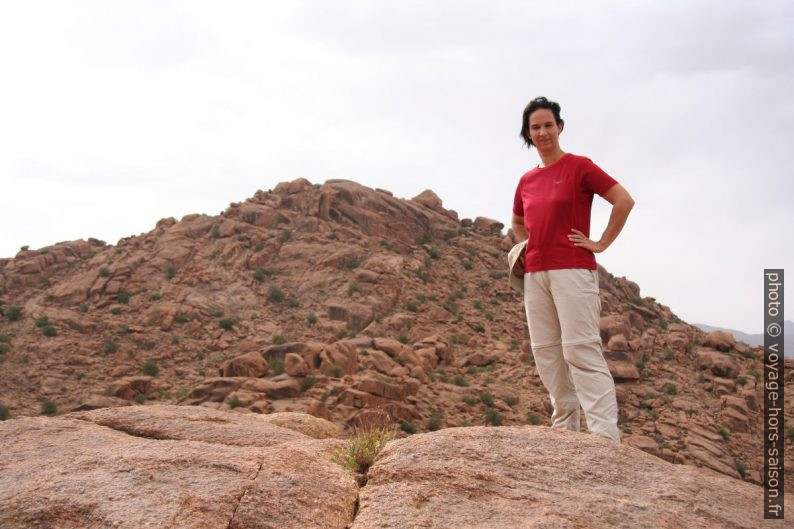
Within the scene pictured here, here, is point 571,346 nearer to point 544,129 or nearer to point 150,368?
point 544,129

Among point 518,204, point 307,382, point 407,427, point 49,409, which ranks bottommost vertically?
point 49,409

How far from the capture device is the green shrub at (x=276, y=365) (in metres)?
15.6

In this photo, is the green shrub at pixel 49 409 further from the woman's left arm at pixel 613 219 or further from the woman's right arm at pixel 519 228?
the woman's left arm at pixel 613 219

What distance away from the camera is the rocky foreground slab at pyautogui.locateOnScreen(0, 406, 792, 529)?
8.57 ft

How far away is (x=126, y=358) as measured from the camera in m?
18.5

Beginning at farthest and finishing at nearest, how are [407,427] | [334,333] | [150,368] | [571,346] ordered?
[334,333]
[150,368]
[407,427]
[571,346]

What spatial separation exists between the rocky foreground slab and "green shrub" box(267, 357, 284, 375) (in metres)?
12.0

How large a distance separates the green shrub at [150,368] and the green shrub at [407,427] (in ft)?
26.7

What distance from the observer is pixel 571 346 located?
3.96 m

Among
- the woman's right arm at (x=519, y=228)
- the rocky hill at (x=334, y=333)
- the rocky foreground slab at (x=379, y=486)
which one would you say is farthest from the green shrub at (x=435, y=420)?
→ the rocky foreground slab at (x=379, y=486)

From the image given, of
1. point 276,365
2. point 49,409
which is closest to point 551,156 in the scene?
point 276,365

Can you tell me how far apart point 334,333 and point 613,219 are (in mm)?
16269

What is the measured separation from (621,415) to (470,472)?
1548cm

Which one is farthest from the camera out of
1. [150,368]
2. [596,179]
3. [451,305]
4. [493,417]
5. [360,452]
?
[451,305]
